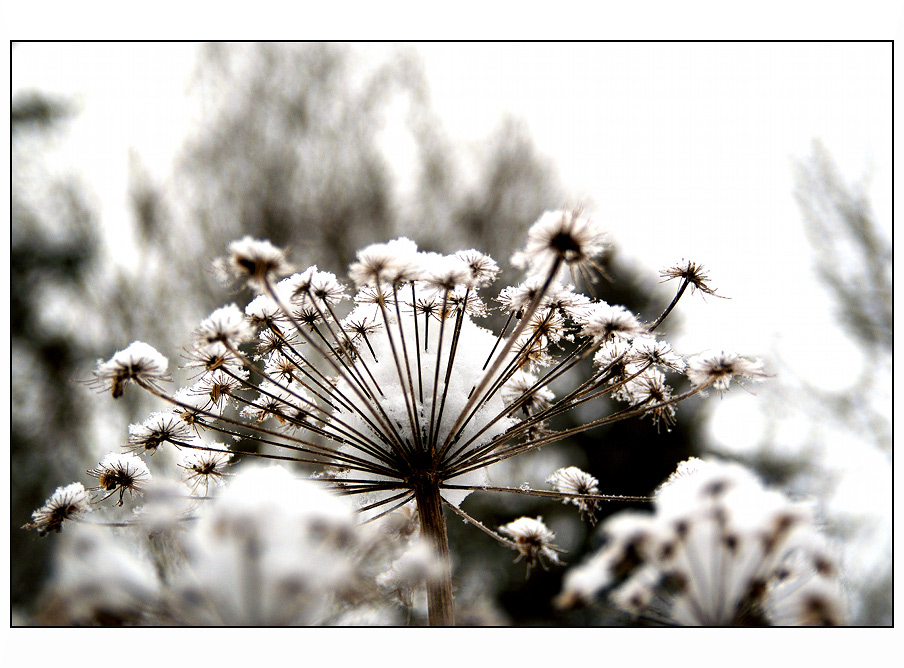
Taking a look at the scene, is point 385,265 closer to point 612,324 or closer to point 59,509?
point 612,324

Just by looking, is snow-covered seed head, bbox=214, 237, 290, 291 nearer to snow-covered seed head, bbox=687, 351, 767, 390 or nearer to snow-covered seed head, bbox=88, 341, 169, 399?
snow-covered seed head, bbox=88, 341, 169, 399

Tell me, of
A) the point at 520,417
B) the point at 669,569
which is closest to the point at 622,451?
the point at 520,417

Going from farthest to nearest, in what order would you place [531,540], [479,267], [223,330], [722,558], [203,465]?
[203,465]
[479,267]
[531,540]
[223,330]
[722,558]

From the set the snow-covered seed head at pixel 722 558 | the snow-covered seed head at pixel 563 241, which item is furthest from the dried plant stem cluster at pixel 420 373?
the snow-covered seed head at pixel 722 558

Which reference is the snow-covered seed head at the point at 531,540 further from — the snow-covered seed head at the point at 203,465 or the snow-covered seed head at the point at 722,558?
the snow-covered seed head at the point at 203,465

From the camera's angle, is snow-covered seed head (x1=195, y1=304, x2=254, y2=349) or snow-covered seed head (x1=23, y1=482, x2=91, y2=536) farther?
snow-covered seed head (x1=23, y1=482, x2=91, y2=536)

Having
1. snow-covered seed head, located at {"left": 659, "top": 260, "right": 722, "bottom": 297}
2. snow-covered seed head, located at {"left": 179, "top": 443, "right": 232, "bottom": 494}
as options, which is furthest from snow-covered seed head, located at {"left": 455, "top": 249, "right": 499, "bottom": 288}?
snow-covered seed head, located at {"left": 179, "top": 443, "right": 232, "bottom": 494}

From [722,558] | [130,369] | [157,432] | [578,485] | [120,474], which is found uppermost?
[130,369]

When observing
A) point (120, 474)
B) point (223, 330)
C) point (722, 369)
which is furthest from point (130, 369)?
point (722, 369)

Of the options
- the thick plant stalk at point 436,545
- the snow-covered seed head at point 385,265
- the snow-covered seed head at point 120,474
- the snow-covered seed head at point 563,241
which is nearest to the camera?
the snow-covered seed head at point 563,241
